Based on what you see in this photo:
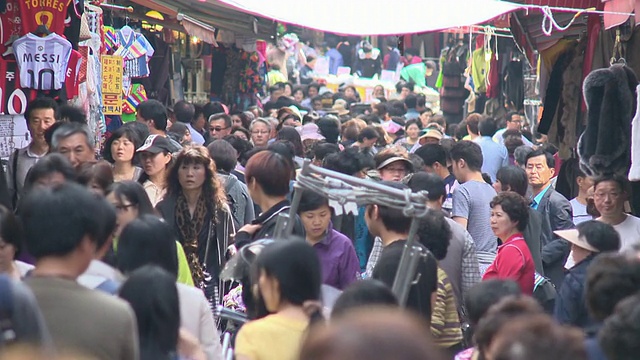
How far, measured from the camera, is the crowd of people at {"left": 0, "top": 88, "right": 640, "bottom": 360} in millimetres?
3312

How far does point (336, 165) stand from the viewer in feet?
29.1

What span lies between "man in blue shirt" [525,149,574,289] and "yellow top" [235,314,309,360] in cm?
391

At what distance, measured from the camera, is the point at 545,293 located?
6.95m

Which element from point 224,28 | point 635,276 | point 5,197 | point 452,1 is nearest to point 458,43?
point 224,28

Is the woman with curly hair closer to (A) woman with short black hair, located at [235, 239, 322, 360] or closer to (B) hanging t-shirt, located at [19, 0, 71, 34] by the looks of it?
(B) hanging t-shirt, located at [19, 0, 71, 34]

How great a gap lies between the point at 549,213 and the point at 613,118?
103 cm

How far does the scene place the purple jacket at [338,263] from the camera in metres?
6.08

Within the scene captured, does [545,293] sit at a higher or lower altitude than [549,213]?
lower

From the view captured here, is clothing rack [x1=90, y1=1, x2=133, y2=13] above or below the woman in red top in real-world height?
above

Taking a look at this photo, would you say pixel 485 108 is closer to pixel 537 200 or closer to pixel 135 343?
pixel 537 200

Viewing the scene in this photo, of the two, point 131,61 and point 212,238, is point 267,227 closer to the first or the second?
point 212,238

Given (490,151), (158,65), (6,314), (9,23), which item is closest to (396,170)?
(9,23)

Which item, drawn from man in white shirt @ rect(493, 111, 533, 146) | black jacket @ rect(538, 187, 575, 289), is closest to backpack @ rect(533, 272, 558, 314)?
black jacket @ rect(538, 187, 575, 289)

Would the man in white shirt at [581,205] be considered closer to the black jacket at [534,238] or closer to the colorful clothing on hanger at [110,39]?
the black jacket at [534,238]
